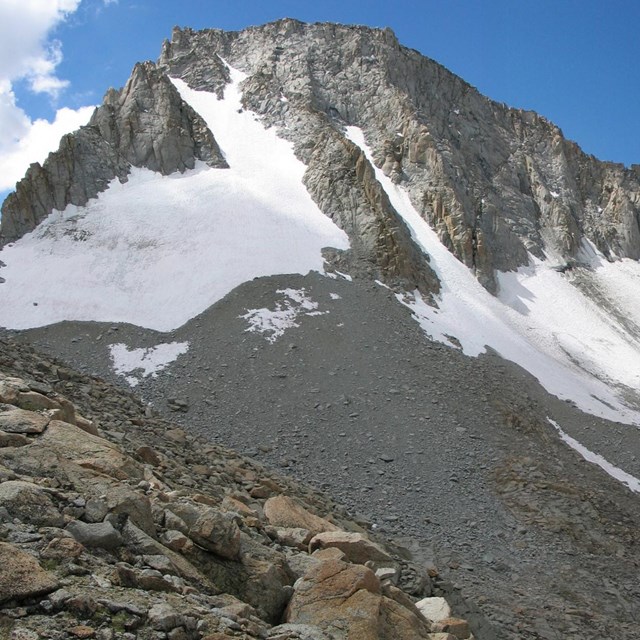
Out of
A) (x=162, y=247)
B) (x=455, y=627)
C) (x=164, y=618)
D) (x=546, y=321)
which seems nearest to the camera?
(x=164, y=618)

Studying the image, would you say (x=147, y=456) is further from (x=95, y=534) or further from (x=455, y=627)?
(x=455, y=627)

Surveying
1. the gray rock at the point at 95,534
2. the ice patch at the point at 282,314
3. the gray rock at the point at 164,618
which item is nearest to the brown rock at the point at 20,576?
the gray rock at the point at 95,534

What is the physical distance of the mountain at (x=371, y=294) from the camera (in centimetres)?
2150

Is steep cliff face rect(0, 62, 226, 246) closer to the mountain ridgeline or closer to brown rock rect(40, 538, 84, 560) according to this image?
the mountain ridgeline

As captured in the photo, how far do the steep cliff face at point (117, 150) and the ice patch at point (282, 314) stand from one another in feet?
66.7

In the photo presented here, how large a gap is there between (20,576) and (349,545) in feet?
18.0

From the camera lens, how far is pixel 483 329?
4228 centimetres

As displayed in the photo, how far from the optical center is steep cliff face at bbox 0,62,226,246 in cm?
4478

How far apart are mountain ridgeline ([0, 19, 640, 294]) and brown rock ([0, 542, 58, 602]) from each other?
36791mm

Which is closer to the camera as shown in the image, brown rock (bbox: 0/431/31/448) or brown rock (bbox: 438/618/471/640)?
brown rock (bbox: 0/431/31/448)

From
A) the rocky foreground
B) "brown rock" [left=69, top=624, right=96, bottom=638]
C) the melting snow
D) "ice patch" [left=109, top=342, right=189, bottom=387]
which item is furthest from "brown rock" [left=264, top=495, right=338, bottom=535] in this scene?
the melting snow

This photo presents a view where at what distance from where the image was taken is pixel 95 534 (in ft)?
22.2

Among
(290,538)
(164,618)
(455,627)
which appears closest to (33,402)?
(290,538)

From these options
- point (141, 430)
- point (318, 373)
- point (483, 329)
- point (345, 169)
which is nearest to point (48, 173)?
point (345, 169)
